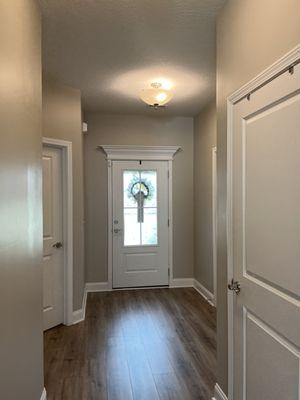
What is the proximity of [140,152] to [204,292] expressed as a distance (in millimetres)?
2298

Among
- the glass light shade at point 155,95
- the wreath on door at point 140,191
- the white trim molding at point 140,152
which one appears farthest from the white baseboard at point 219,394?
the white trim molding at point 140,152

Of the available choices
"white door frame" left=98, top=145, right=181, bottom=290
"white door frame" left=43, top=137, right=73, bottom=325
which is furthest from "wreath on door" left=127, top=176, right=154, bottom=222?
"white door frame" left=43, top=137, right=73, bottom=325

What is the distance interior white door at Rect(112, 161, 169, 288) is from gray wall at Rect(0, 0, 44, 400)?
2917mm

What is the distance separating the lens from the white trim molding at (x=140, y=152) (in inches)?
197

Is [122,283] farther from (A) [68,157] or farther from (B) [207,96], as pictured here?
(B) [207,96]

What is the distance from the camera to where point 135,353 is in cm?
304

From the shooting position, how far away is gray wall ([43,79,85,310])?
344cm

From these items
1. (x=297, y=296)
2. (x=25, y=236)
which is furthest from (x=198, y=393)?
Result: (x=25, y=236)

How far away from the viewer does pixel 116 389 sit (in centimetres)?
247

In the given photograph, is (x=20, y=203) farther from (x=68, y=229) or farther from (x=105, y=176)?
(x=105, y=176)

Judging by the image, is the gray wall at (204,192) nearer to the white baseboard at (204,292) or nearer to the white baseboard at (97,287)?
the white baseboard at (204,292)

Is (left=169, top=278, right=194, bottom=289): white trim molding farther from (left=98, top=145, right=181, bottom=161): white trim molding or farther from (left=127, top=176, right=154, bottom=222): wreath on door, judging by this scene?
(left=98, top=145, right=181, bottom=161): white trim molding

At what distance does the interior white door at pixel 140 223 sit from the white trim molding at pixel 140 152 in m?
0.08

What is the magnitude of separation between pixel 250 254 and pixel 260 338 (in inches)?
16.9
